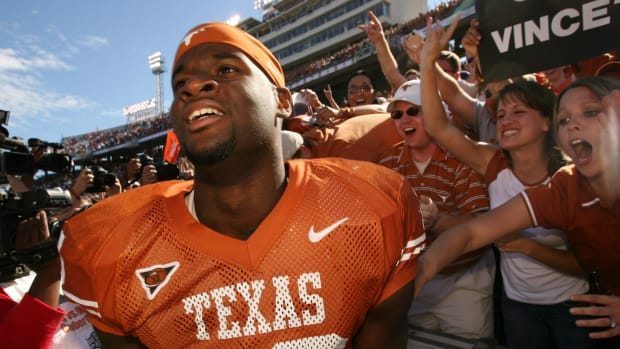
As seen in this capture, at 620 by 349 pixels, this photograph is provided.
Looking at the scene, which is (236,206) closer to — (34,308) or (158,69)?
(34,308)

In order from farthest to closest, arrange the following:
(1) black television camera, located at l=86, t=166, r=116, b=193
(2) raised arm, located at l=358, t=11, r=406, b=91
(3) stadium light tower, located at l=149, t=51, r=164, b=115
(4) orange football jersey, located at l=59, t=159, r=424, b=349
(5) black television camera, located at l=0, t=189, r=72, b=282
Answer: (3) stadium light tower, located at l=149, t=51, r=164, b=115 < (1) black television camera, located at l=86, t=166, r=116, b=193 < (2) raised arm, located at l=358, t=11, r=406, b=91 < (5) black television camera, located at l=0, t=189, r=72, b=282 < (4) orange football jersey, located at l=59, t=159, r=424, b=349

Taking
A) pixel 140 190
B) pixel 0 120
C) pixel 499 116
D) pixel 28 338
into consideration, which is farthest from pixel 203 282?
pixel 0 120

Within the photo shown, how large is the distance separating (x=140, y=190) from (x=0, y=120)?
175 centimetres

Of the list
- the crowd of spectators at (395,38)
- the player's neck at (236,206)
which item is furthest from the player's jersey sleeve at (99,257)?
the crowd of spectators at (395,38)

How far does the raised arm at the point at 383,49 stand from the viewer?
3.43 m

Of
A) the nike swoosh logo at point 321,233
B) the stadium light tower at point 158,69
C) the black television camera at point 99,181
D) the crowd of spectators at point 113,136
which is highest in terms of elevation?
the stadium light tower at point 158,69

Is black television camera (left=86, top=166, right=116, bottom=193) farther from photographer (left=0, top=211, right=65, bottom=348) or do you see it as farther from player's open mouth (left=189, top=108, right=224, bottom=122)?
player's open mouth (left=189, top=108, right=224, bottom=122)

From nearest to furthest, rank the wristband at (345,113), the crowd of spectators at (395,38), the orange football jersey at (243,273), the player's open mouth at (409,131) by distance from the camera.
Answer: the orange football jersey at (243,273) < the player's open mouth at (409,131) < the wristband at (345,113) < the crowd of spectators at (395,38)

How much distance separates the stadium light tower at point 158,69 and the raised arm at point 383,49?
69509 mm

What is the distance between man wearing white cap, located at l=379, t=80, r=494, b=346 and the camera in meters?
2.33

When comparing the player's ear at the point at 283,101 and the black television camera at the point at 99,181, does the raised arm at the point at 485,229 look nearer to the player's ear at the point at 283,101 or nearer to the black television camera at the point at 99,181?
the player's ear at the point at 283,101

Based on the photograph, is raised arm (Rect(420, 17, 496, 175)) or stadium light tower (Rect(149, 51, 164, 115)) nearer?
raised arm (Rect(420, 17, 496, 175))

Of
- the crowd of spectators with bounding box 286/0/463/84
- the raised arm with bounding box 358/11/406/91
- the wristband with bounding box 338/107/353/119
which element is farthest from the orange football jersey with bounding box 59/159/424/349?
the crowd of spectators with bounding box 286/0/463/84

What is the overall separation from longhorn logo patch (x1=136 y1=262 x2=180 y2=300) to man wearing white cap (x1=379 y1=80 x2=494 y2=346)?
1518 mm
